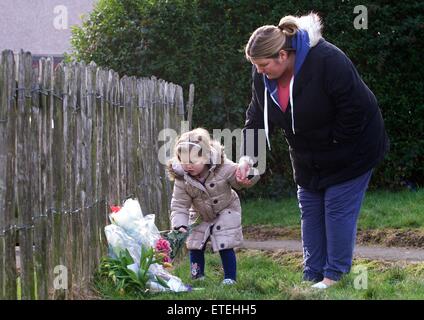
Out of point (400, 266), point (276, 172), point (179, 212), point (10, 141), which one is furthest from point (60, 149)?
point (276, 172)

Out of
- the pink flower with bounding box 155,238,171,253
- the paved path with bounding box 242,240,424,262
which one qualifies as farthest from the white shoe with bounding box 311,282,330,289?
the paved path with bounding box 242,240,424,262

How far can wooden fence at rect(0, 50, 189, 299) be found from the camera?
458 centimetres

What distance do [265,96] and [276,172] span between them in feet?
16.5

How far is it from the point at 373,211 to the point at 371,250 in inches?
50.3

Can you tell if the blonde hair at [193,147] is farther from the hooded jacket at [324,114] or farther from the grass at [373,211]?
the grass at [373,211]

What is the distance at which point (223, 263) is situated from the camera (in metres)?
6.14

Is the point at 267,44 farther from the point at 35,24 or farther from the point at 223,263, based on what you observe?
the point at 35,24

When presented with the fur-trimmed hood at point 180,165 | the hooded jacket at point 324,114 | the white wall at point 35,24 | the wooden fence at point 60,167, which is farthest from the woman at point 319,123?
the white wall at point 35,24

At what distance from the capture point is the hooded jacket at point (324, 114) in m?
5.26

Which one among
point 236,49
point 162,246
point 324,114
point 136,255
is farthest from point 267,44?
point 236,49

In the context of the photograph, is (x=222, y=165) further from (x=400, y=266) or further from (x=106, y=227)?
(x=400, y=266)

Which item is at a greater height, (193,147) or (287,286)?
(193,147)

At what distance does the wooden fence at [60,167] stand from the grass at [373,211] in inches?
106

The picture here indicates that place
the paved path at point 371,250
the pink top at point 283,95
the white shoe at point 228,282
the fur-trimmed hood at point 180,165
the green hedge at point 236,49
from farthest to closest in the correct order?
the green hedge at point 236,49, the paved path at point 371,250, the fur-trimmed hood at point 180,165, the white shoe at point 228,282, the pink top at point 283,95
